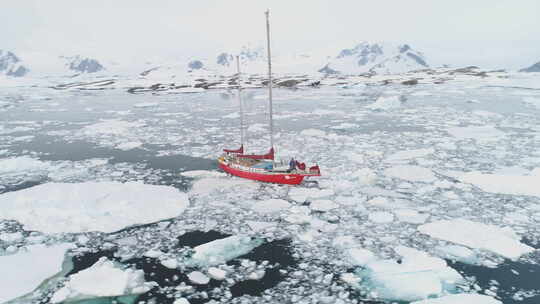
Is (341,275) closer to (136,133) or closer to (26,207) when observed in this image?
(26,207)

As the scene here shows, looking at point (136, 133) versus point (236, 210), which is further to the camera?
point (136, 133)

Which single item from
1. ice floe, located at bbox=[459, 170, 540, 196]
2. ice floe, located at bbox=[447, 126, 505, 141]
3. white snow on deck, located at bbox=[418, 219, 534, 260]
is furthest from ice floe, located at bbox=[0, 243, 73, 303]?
ice floe, located at bbox=[447, 126, 505, 141]

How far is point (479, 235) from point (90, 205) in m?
10.9

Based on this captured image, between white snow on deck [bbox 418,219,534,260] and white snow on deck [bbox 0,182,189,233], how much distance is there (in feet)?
23.4

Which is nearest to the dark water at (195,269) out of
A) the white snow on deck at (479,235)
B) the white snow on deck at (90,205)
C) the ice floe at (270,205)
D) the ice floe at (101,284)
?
the ice floe at (101,284)

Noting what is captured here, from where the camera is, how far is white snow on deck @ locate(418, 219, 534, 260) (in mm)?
7902

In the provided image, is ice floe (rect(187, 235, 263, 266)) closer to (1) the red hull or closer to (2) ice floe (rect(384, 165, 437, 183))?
(1) the red hull

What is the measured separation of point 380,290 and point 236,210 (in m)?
5.01

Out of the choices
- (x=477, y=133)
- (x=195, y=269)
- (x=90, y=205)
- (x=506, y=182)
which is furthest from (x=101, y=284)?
(x=477, y=133)

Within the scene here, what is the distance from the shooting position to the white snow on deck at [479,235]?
7902mm

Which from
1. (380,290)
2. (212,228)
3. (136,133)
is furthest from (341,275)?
(136,133)

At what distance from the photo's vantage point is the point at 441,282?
691 centimetres

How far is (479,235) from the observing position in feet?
27.9

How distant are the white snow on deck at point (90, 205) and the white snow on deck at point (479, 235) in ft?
23.4
